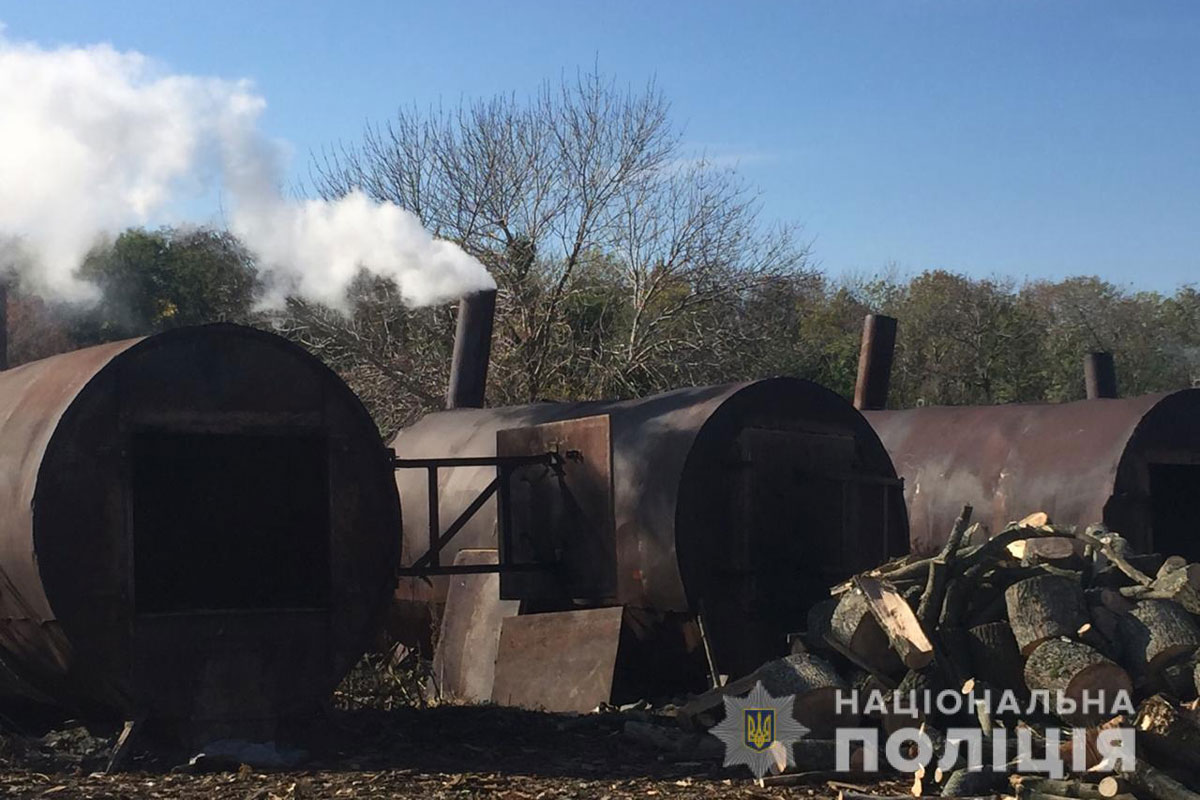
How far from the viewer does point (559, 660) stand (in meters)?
11.1

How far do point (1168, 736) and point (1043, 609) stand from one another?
3.47ft

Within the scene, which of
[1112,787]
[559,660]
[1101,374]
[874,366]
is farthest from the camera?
[874,366]

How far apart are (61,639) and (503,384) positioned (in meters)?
16.9

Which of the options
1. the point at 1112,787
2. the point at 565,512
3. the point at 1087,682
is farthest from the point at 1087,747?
the point at 565,512

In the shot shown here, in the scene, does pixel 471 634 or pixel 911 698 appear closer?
pixel 911 698

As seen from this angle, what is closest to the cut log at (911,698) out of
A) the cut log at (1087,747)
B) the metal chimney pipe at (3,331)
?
the cut log at (1087,747)

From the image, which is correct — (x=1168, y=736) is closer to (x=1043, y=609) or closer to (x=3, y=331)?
(x=1043, y=609)

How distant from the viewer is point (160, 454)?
1102 cm

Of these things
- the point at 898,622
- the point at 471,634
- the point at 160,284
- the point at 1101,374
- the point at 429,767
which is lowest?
the point at 429,767

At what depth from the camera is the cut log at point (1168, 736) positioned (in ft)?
26.1

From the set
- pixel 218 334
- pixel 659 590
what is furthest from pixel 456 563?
pixel 218 334

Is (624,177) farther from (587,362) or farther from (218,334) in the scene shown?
(218,334)

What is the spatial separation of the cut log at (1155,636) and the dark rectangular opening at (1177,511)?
6332 mm

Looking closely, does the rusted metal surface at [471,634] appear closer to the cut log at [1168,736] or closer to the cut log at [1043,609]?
the cut log at [1043,609]
